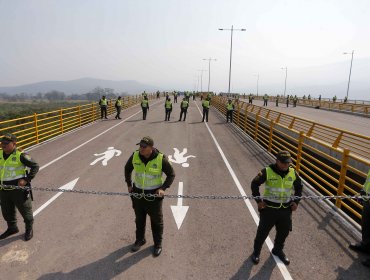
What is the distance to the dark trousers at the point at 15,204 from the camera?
17.6 feet

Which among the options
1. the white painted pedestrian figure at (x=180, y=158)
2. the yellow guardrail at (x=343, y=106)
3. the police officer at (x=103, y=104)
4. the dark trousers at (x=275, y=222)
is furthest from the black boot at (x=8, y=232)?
the yellow guardrail at (x=343, y=106)

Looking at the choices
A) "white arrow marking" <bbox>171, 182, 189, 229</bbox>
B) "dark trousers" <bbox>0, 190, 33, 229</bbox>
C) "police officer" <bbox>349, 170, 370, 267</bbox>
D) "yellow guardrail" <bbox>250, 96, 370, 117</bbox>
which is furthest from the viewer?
"yellow guardrail" <bbox>250, 96, 370, 117</bbox>

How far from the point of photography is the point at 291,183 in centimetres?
468

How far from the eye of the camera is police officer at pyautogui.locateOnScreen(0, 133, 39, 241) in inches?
206

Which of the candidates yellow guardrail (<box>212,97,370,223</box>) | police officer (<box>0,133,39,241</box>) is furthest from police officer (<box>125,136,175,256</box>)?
yellow guardrail (<box>212,97,370,223</box>)

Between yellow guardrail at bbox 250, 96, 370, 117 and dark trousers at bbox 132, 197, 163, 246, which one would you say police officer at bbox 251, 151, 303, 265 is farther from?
yellow guardrail at bbox 250, 96, 370, 117

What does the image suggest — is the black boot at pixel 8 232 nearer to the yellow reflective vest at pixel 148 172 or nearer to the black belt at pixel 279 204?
the yellow reflective vest at pixel 148 172

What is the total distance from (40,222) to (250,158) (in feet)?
→ 28.3

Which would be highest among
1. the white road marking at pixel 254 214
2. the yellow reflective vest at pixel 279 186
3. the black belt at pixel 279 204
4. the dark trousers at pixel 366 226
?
the yellow reflective vest at pixel 279 186

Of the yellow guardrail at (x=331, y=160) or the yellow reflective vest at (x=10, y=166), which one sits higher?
the yellow reflective vest at (x=10, y=166)

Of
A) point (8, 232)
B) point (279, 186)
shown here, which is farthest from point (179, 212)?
point (8, 232)

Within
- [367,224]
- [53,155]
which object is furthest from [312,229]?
[53,155]

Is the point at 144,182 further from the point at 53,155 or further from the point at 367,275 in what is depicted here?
the point at 53,155

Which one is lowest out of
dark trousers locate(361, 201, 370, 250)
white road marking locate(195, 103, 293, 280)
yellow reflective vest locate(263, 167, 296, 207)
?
white road marking locate(195, 103, 293, 280)
